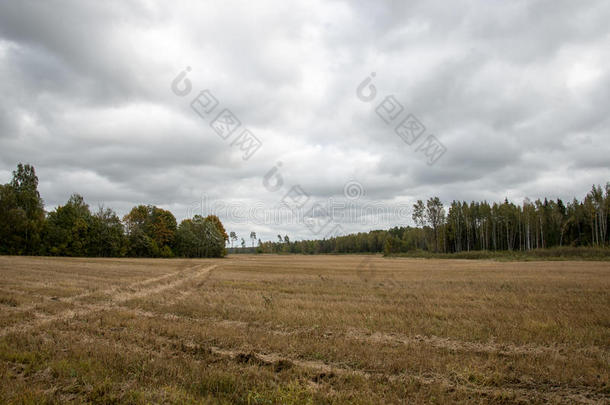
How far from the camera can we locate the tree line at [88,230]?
6856cm

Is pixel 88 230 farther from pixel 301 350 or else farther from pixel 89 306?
pixel 301 350

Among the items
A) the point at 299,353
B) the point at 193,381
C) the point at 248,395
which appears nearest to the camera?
the point at 248,395

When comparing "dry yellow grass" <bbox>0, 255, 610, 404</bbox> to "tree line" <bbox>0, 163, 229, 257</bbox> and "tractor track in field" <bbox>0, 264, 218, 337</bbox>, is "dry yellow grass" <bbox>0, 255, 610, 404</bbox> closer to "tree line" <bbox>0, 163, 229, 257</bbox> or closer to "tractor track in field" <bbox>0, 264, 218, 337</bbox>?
"tractor track in field" <bbox>0, 264, 218, 337</bbox>

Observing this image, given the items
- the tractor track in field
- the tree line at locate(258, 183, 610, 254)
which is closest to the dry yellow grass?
the tractor track in field

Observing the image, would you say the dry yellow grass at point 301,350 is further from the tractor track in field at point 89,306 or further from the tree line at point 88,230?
the tree line at point 88,230

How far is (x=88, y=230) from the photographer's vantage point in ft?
266

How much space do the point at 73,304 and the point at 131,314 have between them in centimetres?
434

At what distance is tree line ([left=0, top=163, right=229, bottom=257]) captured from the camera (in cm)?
6856

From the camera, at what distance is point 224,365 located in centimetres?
799

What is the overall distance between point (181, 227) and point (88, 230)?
80.2ft

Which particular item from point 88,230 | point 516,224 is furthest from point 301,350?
point 516,224

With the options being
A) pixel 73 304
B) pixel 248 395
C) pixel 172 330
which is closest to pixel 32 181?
pixel 73 304

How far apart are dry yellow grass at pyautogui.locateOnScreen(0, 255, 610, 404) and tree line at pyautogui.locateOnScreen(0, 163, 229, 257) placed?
68132 mm

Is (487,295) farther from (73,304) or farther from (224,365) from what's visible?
(73,304)
